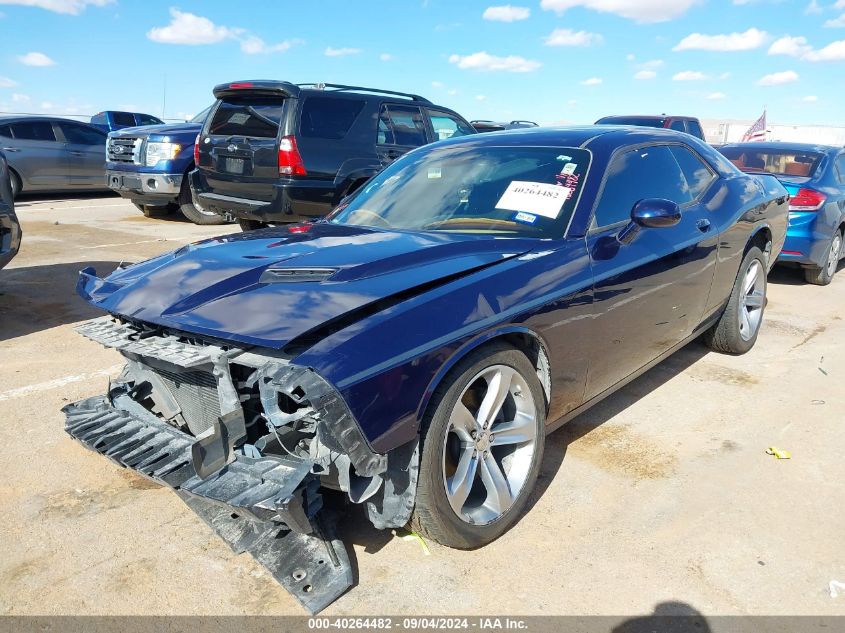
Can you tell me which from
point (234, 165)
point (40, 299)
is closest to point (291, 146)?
point (234, 165)

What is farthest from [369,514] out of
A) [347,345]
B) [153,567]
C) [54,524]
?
[54,524]

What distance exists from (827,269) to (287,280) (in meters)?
6.92

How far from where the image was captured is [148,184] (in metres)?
10.2

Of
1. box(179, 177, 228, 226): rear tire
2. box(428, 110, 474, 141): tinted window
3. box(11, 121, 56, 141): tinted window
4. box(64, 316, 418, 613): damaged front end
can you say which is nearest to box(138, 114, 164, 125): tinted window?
box(11, 121, 56, 141): tinted window

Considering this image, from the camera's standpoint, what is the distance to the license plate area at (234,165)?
7.89 meters

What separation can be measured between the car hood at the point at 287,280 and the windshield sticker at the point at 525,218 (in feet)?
0.57

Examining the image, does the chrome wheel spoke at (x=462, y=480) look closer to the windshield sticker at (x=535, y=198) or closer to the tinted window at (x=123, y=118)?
the windshield sticker at (x=535, y=198)

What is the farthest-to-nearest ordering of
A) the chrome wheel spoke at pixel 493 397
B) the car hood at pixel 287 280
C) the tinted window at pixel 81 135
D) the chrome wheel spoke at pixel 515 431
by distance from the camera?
the tinted window at pixel 81 135 → the chrome wheel spoke at pixel 515 431 → the chrome wheel spoke at pixel 493 397 → the car hood at pixel 287 280

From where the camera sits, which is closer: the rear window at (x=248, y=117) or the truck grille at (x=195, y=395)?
the truck grille at (x=195, y=395)

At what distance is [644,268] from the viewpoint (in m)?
3.51

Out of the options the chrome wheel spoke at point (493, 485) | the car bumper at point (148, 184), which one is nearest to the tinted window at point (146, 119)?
the car bumper at point (148, 184)

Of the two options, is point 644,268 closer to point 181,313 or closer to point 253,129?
point 181,313

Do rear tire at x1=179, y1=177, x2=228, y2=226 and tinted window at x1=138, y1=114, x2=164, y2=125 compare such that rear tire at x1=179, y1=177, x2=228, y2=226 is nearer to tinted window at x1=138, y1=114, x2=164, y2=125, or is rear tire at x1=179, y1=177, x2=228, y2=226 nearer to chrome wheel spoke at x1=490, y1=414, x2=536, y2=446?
chrome wheel spoke at x1=490, y1=414, x2=536, y2=446

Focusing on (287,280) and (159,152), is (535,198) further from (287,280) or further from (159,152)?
(159,152)
